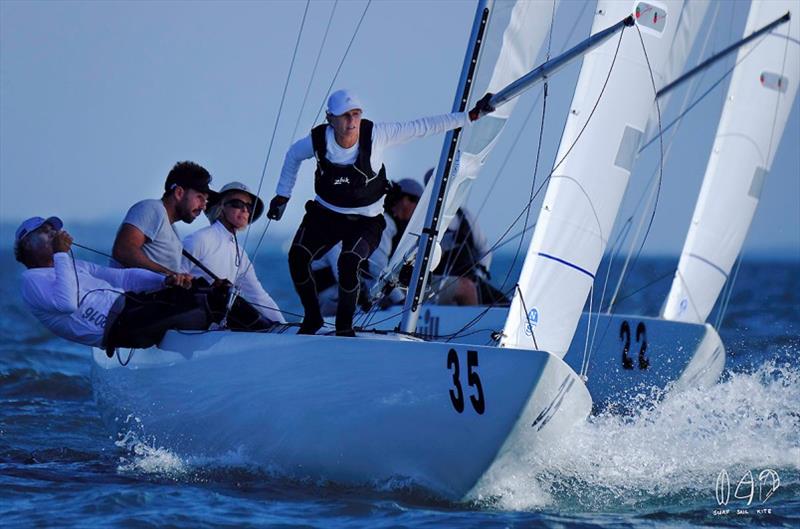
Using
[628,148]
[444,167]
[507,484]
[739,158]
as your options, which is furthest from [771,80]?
[507,484]

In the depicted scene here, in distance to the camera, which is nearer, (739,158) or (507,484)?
(507,484)

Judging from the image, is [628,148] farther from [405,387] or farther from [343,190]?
[405,387]

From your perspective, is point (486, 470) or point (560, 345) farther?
point (560, 345)

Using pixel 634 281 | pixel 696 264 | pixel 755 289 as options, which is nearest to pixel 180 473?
pixel 696 264

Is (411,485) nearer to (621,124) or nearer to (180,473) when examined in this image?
(180,473)

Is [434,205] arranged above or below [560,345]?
above

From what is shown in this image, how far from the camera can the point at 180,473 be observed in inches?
261

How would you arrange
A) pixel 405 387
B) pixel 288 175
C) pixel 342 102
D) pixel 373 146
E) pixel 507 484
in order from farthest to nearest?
pixel 288 175
pixel 373 146
pixel 342 102
pixel 507 484
pixel 405 387

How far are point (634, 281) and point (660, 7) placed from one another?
39.5m

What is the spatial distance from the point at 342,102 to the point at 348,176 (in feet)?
1.07

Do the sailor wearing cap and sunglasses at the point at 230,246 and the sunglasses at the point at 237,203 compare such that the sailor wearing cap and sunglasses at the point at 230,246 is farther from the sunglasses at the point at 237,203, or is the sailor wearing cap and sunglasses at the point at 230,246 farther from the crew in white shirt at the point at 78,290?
the crew in white shirt at the point at 78,290

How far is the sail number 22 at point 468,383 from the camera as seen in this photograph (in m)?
5.68

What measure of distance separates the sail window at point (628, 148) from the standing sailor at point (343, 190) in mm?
997

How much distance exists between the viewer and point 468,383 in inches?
224
